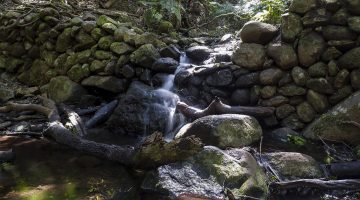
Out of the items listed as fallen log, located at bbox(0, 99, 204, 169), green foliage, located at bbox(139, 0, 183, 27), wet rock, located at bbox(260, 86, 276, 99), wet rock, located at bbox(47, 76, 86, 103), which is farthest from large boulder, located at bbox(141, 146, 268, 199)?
green foliage, located at bbox(139, 0, 183, 27)

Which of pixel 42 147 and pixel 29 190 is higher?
pixel 29 190

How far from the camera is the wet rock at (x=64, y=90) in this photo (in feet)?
25.8

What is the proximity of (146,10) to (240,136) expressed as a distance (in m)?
5.31

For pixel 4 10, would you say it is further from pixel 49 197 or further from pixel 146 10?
pixel 49 197

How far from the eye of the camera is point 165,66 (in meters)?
7.46

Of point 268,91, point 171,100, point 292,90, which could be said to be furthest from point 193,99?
point 292,90

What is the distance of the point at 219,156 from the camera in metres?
4.62

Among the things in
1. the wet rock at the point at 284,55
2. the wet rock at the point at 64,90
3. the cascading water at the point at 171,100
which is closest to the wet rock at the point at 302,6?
the wet rock at the point at 284,55

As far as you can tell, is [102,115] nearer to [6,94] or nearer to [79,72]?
[79,72]

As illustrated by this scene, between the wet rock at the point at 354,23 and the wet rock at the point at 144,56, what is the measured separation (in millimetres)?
3719

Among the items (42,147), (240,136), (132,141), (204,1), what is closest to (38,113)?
(42,147)

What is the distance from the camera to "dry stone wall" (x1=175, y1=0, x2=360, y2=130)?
19.8 feet

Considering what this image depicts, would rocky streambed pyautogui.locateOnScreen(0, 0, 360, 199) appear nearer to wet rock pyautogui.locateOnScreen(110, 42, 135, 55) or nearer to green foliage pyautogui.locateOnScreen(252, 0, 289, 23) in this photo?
wet rock pyautogui.locateOnScreen(110, 42, 135, 55)

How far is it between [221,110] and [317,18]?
7.37ft
